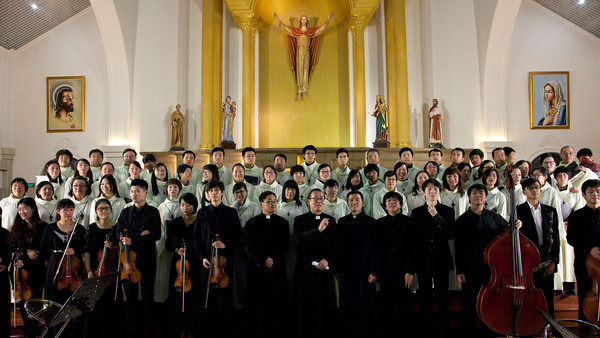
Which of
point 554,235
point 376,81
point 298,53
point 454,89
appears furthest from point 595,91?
point 554,235

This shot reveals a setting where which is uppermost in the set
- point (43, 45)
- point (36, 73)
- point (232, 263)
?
point (43, 45)

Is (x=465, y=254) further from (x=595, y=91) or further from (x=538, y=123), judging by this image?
(x=595, y=91)

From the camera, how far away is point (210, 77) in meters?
9.43

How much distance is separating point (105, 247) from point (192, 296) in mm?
894

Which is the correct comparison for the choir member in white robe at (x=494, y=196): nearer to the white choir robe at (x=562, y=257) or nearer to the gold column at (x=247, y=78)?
the white choir robe at (x=562, y=257)

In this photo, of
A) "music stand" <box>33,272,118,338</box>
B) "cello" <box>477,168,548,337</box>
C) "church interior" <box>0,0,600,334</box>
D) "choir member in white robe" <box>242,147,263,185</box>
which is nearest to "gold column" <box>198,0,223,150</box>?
"church interior" <box>0,0,600,334</box>

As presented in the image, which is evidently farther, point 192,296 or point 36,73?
point 36,73

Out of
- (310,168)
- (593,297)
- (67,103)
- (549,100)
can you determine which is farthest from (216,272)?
(549,100)

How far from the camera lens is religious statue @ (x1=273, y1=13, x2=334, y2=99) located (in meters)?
9.93

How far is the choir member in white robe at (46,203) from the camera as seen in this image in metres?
4.77

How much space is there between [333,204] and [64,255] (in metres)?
2.56

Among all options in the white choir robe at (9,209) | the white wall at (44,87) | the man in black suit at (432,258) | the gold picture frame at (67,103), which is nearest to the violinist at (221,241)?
the man in black suit at (432,258)

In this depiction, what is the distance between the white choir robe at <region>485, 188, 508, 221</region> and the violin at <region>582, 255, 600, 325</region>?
1.15m

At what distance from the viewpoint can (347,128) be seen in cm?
1027
